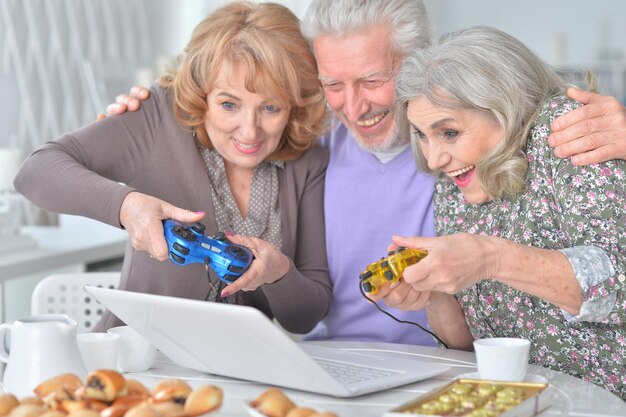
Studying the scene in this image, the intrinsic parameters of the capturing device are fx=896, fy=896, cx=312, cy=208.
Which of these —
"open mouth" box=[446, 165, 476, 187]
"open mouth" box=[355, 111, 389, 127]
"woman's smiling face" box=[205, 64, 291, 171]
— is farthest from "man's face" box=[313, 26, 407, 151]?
"open mouth" box=[446, 165, 476, 187]

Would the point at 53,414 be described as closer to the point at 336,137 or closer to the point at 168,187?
the point at 168,187

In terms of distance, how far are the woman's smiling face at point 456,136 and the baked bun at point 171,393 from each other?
0.79 metres

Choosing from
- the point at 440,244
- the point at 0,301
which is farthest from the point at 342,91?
the point at 0,301

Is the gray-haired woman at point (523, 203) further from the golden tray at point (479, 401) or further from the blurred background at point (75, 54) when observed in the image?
the blurred background at point (75, 54)

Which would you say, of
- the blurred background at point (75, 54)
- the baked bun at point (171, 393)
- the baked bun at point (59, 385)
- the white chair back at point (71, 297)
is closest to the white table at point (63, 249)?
the white chair back at point (71, 297)

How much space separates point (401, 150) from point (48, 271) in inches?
43.0

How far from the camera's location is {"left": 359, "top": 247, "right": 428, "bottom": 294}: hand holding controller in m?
1.33

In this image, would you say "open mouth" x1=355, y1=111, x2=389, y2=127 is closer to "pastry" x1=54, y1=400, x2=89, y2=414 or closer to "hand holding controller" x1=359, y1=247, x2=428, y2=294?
"hand holding controller" x1=359, y1=247, x2=428, y2=294

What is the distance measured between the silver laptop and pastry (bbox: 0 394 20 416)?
0.82ft

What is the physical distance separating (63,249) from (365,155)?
102cm

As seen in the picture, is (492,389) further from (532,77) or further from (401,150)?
(401,150)

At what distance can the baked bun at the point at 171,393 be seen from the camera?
1.00 meters

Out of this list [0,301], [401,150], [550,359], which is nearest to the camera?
[550,359]

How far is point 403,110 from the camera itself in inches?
70.2
